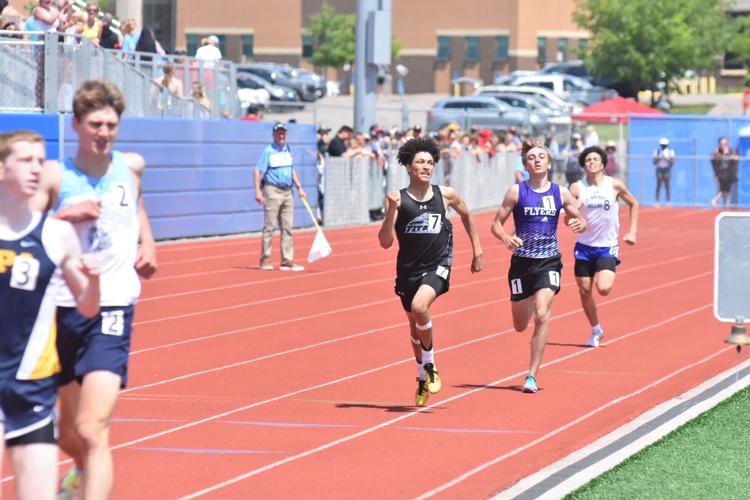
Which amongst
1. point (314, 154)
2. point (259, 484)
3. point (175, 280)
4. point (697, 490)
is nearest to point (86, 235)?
point (259, 484)

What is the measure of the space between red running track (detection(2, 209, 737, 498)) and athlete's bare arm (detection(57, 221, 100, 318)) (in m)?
2.44

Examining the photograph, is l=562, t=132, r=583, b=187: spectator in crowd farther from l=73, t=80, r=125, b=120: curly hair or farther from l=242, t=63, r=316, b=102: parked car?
l=73, t=80, r=125, b=120: curly hair

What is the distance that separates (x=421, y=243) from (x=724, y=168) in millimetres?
31602

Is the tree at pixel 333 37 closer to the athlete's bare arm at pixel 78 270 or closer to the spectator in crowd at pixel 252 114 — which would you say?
the spectator in crowd at pixel 252 114

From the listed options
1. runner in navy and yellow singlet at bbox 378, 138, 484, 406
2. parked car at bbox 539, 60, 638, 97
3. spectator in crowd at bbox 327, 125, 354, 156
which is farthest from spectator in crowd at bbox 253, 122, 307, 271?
parked car at bbox 539, 60, 638, 97

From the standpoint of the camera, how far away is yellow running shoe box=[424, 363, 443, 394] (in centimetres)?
1121

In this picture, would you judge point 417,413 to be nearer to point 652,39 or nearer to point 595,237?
point 595,237

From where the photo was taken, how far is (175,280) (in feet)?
67.6

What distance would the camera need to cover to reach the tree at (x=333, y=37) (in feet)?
274

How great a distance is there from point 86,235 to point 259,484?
245cm

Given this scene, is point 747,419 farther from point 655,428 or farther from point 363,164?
point 363,164

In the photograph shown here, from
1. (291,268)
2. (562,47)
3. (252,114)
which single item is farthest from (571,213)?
(562,47)

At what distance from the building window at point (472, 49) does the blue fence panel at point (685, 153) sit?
4860cm

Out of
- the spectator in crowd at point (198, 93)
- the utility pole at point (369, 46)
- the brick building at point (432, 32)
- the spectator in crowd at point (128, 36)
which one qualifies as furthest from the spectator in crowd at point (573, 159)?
the brick building at point (432, 32)
